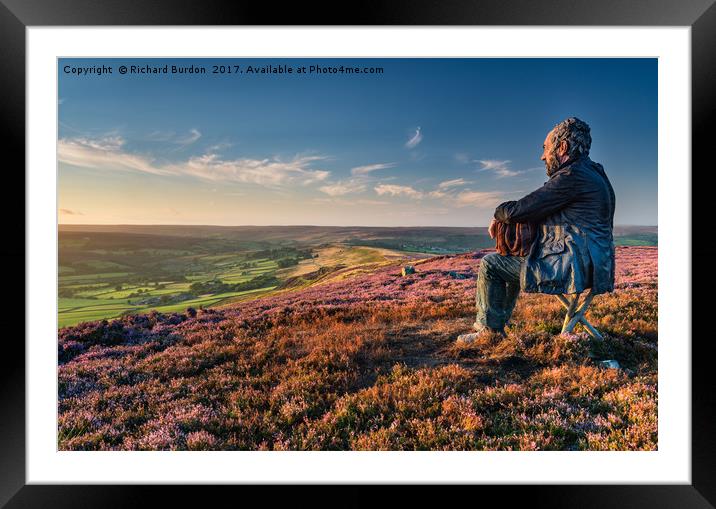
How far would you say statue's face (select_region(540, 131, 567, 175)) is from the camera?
354cm

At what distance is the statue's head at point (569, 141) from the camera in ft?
11.4

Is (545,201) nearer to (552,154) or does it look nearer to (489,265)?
(552,154)

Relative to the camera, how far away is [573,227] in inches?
138

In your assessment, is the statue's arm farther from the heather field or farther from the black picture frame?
the heather field

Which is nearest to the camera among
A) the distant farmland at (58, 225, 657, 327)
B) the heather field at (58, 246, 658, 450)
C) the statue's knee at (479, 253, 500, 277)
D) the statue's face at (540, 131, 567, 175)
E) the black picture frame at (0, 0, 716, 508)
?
the black picture frame at (0, 0, 716, 508)

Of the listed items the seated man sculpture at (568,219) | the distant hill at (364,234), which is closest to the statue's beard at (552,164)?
the seated man sculpture at (568,219)

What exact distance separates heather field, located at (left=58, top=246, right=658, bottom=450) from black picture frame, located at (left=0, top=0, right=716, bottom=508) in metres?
0.48

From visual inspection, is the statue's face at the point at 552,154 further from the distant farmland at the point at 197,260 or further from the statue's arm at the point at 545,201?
the distant farmland at the point at 197,260

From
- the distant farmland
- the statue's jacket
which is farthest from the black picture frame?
the distant farmland
